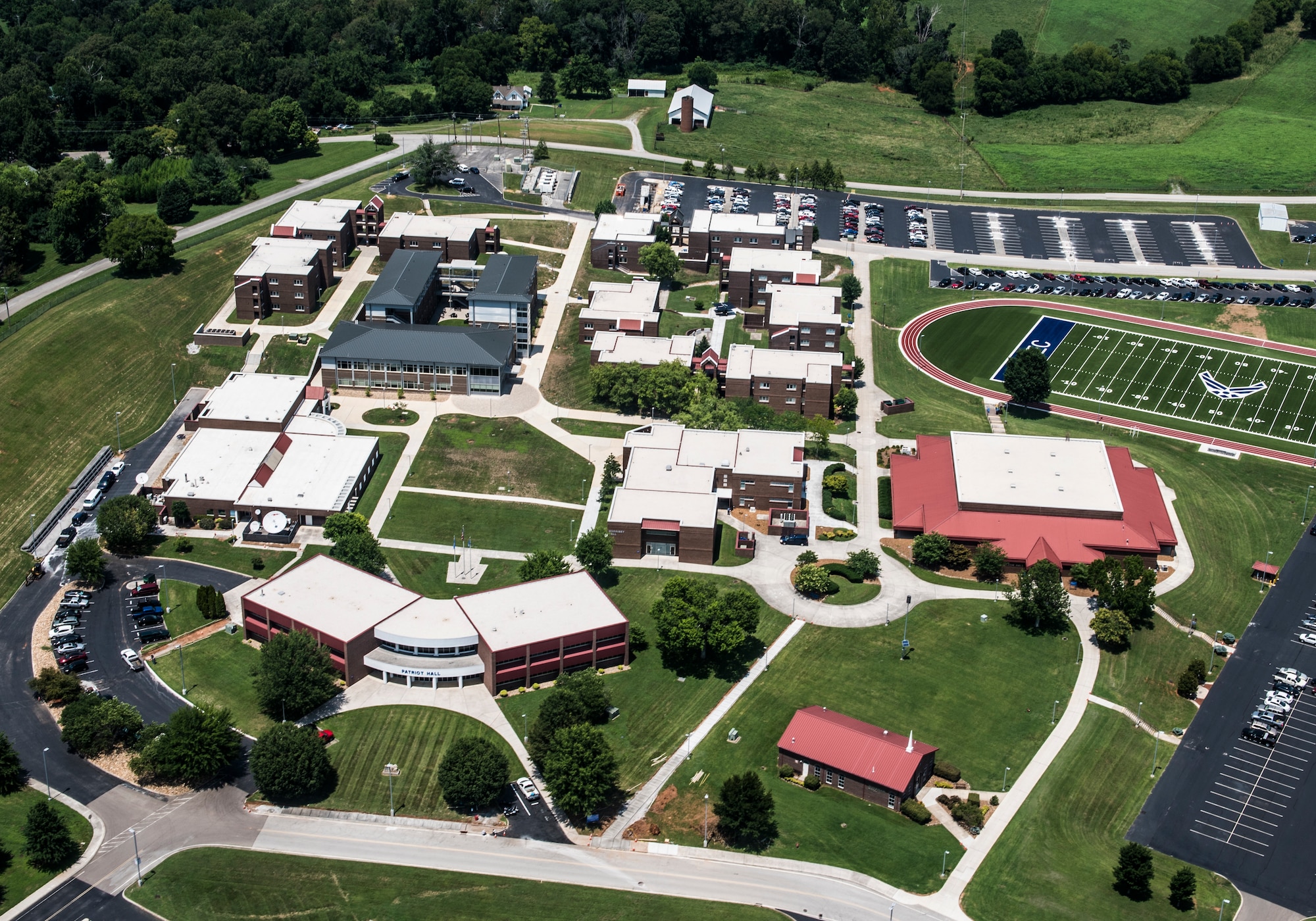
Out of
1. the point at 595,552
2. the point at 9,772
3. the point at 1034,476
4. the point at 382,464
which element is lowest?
the point at 382,464

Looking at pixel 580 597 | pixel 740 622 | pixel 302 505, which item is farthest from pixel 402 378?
pixel 740 622

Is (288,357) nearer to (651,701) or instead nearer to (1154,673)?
(651,701)

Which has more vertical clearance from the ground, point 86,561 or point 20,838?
point 86,561

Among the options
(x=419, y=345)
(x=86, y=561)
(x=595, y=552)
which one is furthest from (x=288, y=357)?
(x=595, y=552)

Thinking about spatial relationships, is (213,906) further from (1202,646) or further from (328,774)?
(1202,646)

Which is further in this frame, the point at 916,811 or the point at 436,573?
the point at 436,573

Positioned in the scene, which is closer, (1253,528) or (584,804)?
(584,804)

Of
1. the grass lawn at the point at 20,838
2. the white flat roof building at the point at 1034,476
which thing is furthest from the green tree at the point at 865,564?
the grass lawn at the point at 20,838
